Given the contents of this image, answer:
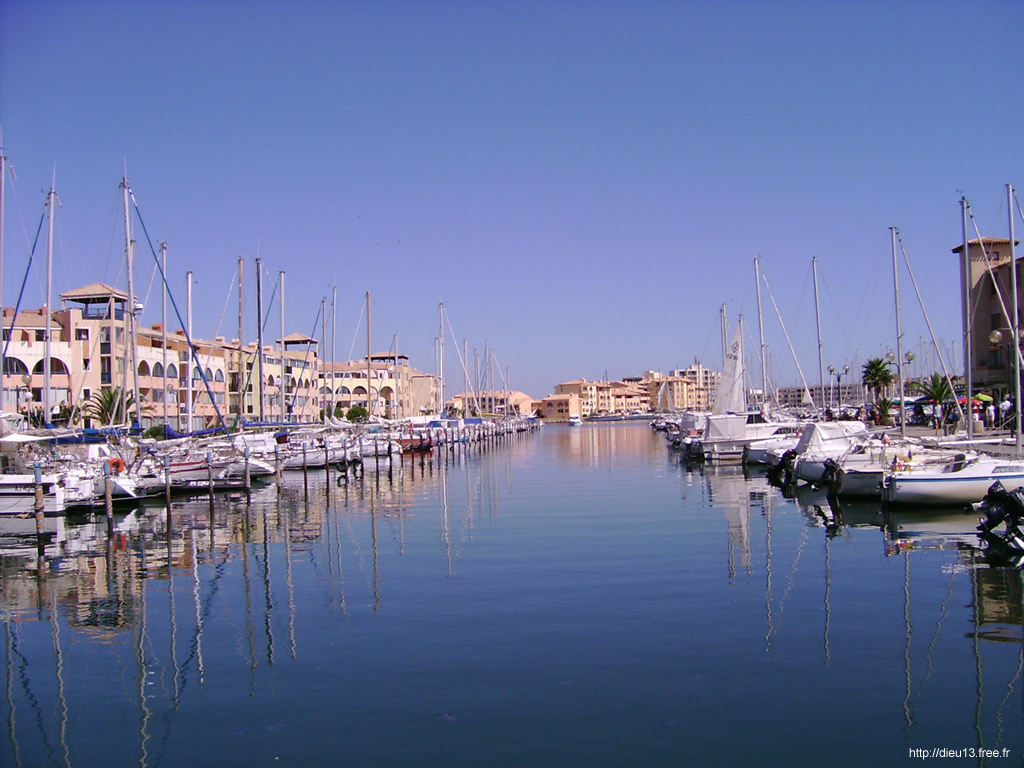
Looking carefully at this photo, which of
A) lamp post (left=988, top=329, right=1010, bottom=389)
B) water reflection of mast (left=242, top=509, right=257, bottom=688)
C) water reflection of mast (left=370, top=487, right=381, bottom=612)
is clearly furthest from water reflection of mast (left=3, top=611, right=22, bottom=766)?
lamp post (left=988, top=329, right=1010, bottom=389)

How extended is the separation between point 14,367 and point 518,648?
57273 mm

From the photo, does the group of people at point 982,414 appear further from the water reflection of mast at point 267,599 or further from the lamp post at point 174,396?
the lamp post at point 174,396

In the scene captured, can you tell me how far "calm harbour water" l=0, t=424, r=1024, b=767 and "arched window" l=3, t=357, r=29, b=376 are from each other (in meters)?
39.7

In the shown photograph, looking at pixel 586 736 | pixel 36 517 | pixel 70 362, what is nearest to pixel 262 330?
pixel 70 362

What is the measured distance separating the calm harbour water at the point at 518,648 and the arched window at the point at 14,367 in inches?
1563

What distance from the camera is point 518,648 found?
12555 mm

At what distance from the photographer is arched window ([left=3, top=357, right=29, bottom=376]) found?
58344mm

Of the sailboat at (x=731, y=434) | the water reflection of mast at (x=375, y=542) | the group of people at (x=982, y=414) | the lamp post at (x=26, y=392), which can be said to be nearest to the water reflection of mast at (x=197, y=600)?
the water reflection of mast at (x=375, y=542)

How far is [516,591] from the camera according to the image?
16344 millimetres

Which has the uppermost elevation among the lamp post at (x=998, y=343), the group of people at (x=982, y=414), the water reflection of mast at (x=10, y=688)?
the lamp post at (x=998, y=343)

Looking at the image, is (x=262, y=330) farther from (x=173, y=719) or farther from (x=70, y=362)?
(x=173, y=719)

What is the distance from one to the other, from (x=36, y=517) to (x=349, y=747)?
664 inches

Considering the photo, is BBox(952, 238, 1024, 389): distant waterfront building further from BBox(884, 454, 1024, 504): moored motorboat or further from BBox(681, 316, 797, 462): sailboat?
BBox(884, 454, 1024, 504): moored motorboat

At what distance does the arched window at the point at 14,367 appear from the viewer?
58.3 meters
